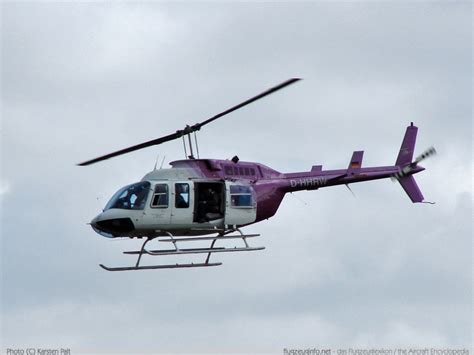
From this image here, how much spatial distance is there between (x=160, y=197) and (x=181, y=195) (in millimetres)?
621

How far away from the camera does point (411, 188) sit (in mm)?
36000

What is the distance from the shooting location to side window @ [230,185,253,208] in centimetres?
3197

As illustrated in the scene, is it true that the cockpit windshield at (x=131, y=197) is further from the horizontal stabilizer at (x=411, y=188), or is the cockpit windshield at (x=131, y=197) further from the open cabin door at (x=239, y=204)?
the horizontal stabilizer at (x=411, y=188)

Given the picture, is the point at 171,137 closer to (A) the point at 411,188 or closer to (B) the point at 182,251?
(B) the point at 182,251

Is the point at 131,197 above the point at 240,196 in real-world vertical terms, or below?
above

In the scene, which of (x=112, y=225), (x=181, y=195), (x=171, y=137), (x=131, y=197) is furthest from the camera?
(x=171, y=137)

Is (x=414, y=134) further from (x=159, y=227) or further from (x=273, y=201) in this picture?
(x=159, y=227)

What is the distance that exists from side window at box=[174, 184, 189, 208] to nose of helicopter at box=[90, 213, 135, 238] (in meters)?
1.48

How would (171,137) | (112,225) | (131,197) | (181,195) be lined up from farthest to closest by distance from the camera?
1. (171,137)
2. (181,195)
3. (131,197)
4. (112,225)

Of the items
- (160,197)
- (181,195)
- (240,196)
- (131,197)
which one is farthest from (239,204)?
(131,197)

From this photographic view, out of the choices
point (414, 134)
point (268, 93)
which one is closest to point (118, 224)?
point (268, 93)

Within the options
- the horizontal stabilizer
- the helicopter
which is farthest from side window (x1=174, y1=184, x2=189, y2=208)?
the horizontal stabilizer

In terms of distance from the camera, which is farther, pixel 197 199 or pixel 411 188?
pixel 411 188

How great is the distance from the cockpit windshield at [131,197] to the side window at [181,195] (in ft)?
2.69
